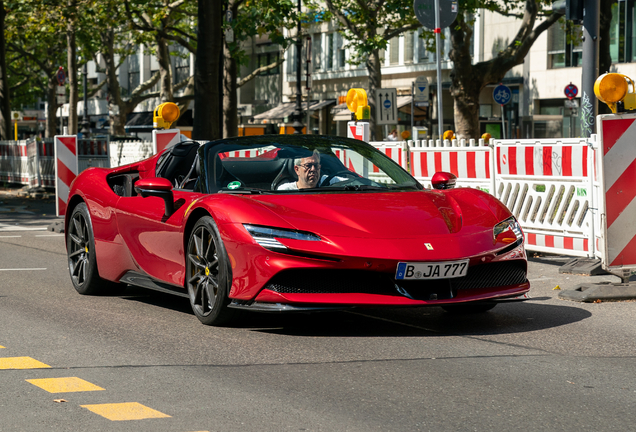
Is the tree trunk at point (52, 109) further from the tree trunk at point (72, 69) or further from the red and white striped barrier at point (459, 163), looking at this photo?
the red and white striped barrier at point (459, 163)

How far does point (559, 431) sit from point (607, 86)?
207 inches

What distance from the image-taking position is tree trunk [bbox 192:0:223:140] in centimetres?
2006

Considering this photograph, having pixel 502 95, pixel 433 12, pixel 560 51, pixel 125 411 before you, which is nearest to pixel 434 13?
pixel 433 12

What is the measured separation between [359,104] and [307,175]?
8.75m

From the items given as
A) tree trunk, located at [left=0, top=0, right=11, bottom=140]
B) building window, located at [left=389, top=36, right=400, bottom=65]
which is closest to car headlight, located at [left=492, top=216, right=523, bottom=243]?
tree trunk, located at [left=0, top=0, right=11, bottom=140]

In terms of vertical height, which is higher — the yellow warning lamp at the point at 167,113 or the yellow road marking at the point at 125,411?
the yellow warning lamp at the point at 167,113

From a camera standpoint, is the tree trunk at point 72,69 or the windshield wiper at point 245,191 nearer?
the windshield wiper at point 245,191

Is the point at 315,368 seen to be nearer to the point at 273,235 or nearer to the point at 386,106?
the point at 273,235

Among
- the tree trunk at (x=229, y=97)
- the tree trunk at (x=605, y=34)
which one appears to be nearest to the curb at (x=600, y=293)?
the tree trunk at (x=605, y=34)

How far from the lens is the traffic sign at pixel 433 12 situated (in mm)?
15570

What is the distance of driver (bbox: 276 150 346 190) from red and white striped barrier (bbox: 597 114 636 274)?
2.52 meters

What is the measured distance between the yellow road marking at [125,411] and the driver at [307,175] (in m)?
2.74

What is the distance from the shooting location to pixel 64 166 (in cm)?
1559

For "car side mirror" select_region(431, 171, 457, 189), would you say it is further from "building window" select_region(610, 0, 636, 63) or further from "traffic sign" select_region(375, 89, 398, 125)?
"building window" select_region(610, 0, 636, 63)
